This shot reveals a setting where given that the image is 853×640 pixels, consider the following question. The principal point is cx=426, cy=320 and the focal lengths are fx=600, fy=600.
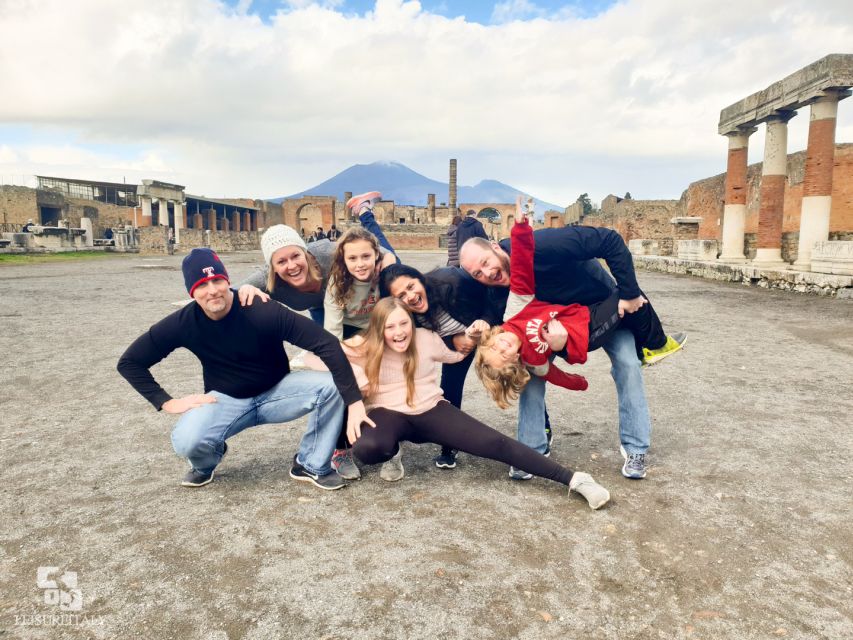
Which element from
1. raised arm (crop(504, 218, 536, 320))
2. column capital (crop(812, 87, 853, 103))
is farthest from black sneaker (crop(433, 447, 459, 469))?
column capital (crop(812, 87, 853, 103))

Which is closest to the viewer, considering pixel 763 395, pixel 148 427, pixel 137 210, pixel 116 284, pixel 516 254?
pixel 516 254

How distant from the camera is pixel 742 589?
2279 millimetres

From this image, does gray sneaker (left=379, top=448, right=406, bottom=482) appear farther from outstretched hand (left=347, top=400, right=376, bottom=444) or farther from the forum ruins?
the forum ruins

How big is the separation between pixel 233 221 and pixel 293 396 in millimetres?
55020

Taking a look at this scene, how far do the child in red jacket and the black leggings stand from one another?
21cm

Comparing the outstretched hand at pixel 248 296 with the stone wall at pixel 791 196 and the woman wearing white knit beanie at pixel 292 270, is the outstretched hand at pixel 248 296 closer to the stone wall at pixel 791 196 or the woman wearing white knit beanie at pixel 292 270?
the woman wearing white knit beanie at pixel 292 270

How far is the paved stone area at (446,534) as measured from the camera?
6.97 ft

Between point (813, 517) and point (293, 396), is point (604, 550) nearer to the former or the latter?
point (813, 517)

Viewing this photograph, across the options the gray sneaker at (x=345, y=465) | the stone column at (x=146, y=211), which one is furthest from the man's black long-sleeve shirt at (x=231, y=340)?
the stone column at (x=146, y=211)

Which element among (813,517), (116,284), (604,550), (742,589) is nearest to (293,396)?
(604,550)

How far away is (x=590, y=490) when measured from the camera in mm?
2967

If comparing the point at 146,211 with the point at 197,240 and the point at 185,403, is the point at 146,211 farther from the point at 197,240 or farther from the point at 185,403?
the point at 185,403

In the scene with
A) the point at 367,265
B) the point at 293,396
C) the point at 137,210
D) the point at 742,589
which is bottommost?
the point at 742,589

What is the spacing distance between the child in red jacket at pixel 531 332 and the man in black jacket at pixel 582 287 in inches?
4.3
